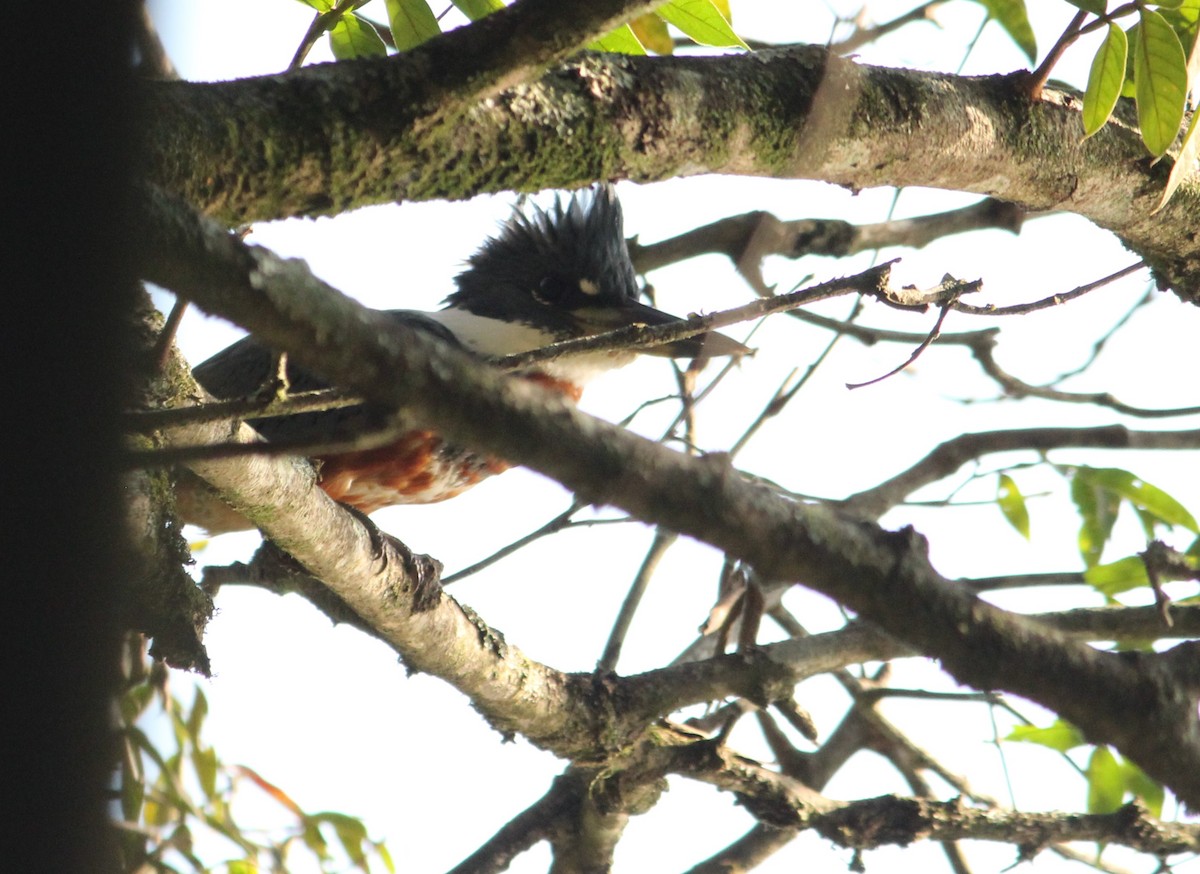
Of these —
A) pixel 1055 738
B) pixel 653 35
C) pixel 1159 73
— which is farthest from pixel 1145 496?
pixel 653 35

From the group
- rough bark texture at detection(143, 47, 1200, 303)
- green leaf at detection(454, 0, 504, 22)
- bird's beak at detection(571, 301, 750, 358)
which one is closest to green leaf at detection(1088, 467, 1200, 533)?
rough bark texture at detection(143, 47, 1200, 303)

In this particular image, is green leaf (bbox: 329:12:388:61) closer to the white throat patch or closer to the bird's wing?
the bird's wing

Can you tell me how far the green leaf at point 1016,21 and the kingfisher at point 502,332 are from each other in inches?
37.6

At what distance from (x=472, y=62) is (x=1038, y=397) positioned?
2448 millimetres

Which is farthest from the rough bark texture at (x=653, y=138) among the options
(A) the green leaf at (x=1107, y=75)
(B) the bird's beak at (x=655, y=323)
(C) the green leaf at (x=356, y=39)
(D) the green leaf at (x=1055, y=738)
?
(D) the green leaf at (x=1055, y=738)

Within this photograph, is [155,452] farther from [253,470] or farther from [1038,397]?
[1038,397]

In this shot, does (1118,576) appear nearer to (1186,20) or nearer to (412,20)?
(1186,20)

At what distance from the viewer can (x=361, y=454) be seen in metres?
2.98

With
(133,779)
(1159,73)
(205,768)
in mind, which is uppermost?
(205,768)

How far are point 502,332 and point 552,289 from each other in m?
0.22

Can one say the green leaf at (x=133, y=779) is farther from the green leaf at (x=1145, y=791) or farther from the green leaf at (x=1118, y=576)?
the green leaf at (x=1145, y=791)

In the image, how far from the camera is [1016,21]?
2.44 m

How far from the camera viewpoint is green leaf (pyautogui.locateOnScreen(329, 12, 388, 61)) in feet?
6.57

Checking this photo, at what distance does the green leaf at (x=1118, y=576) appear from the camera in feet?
8.84
